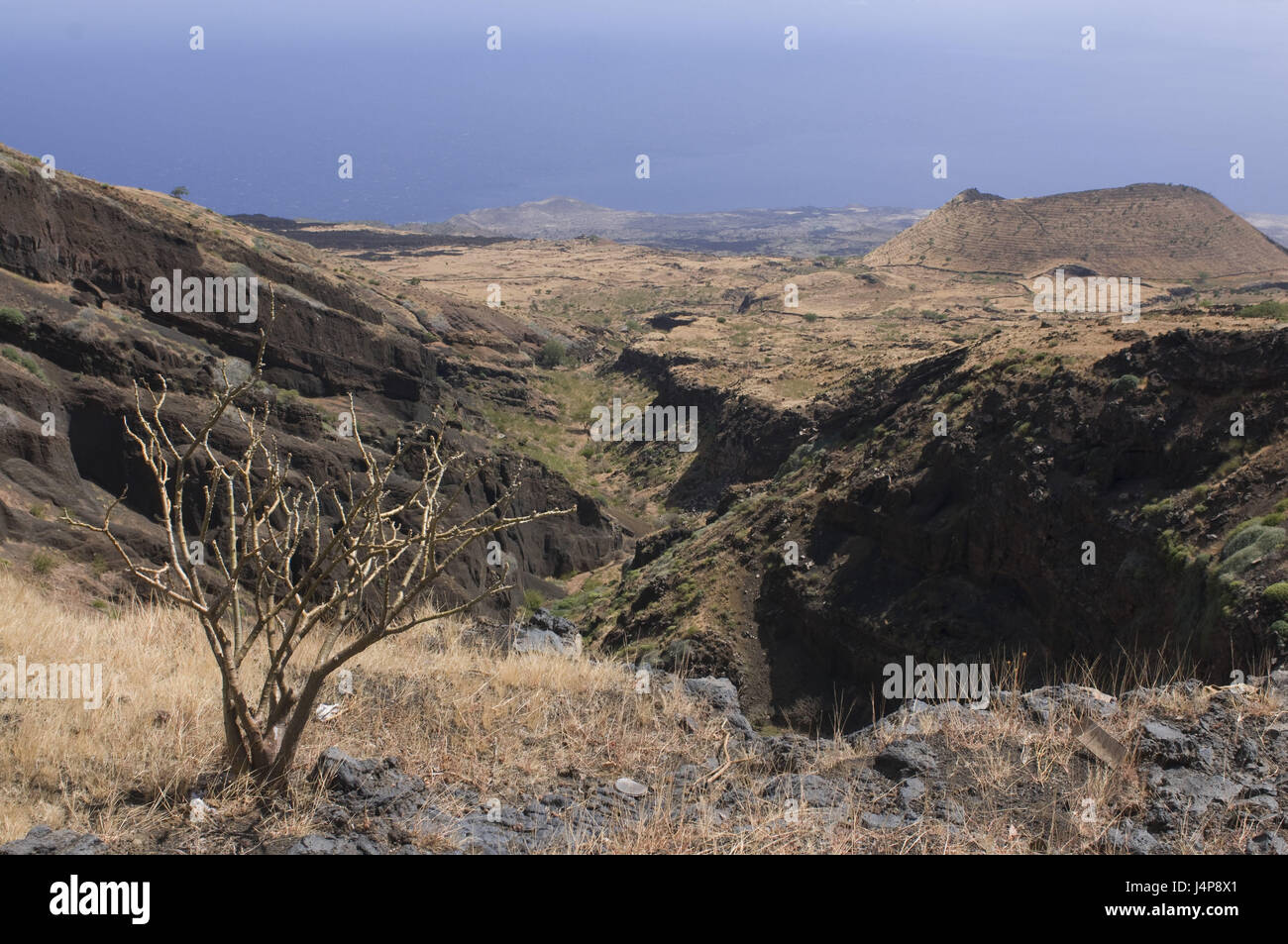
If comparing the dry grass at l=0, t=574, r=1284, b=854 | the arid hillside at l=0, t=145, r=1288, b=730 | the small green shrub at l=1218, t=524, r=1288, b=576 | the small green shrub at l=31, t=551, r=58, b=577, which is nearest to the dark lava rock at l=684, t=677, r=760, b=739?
the dry grass at l=0, t=574, r=1284, b=854

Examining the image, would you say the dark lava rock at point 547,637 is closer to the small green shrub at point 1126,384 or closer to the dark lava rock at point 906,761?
the dark lava rock at point 906,761

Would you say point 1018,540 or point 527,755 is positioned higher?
point 527,755

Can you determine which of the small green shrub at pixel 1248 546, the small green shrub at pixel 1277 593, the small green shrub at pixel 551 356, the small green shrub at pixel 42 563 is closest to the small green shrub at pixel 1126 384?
the small green shrub at pixel 1248 546

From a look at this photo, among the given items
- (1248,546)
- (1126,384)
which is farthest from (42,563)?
(1126,384)

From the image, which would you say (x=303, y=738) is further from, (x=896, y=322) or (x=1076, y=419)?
(x=896, y=322)

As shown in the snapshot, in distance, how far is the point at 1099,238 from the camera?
269 feet

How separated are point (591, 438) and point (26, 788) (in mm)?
34221

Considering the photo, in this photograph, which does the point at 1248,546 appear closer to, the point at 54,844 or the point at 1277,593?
the point at 1277,593

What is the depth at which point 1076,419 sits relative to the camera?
1450 centimetres

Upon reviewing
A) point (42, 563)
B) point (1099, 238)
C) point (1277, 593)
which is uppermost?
point (1099, 238)

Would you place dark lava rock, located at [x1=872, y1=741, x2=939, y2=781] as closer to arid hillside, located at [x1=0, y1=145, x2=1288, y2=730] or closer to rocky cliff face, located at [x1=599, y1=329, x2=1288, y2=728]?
arid hillside, located at [x1=0, y1=145, x2=1288, y2=730]

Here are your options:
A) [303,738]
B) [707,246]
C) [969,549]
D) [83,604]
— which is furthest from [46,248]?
[707,246]

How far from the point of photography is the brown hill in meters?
78.9

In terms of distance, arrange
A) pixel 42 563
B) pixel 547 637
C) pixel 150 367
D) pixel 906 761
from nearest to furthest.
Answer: pixel 906 761 < pixel 547 637 < pixel 42 563 < pixel 150 367
